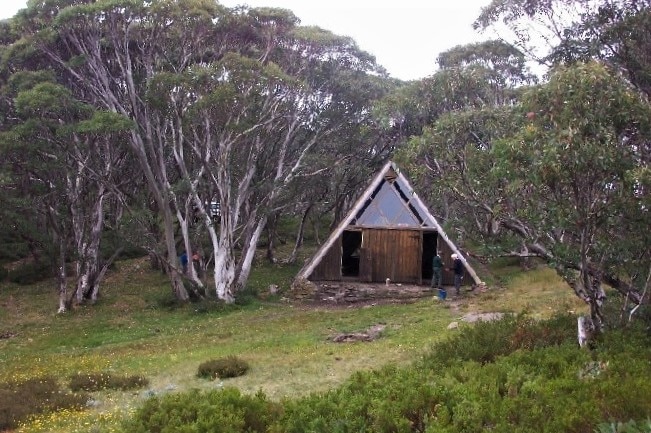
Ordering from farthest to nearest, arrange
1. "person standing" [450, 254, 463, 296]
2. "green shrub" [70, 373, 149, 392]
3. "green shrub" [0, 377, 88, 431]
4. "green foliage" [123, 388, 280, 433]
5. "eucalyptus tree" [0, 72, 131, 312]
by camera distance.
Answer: "person standing" [450, 254, 463, 296]
"eucalyptus tree" [0, 72, 131, 312]
"green shrub" [70, 373, 149, 392]
"green shrub" [0, 377, 88, 431]
"green foliage" [123, 388, 280, 433]

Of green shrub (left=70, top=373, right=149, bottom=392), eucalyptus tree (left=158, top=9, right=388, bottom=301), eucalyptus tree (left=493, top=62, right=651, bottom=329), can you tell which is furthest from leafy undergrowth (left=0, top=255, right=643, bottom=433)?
eucalyptus tree (left=158, top=9, right=388, bottom=301)

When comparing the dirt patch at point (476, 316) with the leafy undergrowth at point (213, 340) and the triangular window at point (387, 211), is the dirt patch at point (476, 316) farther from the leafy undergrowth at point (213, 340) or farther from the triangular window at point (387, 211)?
the triangular window at point (387, 211)

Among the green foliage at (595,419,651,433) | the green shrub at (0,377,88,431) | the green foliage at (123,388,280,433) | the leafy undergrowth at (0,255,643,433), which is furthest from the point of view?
the leafy undergrowth at (0,255,643,433)

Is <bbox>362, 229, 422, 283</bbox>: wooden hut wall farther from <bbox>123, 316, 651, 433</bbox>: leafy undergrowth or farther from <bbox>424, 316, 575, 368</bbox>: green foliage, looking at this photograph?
<bbox>123, 316, 651, 433</bbox>: leafy undergrowth

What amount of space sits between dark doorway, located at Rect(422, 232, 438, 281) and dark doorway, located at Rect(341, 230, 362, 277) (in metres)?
3.08

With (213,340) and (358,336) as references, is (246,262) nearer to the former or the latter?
(213,340)

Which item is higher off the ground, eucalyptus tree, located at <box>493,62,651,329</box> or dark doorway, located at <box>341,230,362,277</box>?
eucalyptus tree, located at <box>493,62,651,329</box>

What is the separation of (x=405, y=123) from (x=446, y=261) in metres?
8.38

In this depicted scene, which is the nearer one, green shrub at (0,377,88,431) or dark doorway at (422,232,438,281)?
green shrub at (0,377,88,431)

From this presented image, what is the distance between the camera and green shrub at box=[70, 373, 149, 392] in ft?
42.3

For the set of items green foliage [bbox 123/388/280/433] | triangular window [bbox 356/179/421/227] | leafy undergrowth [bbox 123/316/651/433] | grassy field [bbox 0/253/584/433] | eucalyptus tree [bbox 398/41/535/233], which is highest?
eucalyptus tree [bbox 398/41/535/233]

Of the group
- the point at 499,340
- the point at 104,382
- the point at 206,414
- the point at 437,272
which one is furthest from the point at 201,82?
the point at 206,414

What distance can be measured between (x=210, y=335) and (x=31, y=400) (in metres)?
8.19

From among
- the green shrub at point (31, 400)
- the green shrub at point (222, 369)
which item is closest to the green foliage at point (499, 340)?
the green shrub at point (222, 369)
